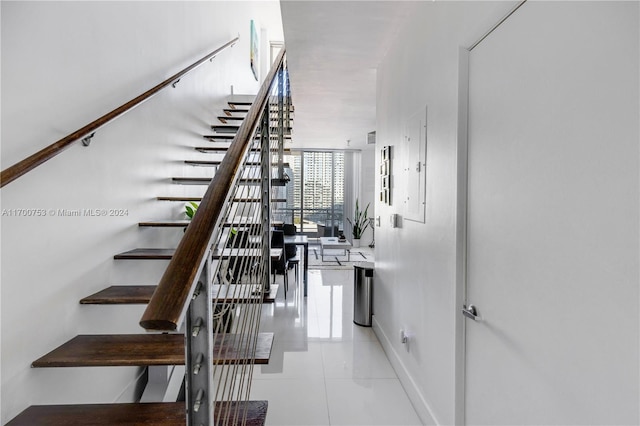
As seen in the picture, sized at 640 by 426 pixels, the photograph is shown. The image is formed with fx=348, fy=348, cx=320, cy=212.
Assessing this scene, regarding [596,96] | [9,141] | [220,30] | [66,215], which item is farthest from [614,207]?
[220,30]

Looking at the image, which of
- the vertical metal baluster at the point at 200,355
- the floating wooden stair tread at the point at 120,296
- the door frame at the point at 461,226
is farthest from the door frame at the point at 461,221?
the floating wooden stair tread at the point at 120,296

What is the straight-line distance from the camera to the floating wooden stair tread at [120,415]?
1.24 m

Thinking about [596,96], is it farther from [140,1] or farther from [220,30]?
[220,30]

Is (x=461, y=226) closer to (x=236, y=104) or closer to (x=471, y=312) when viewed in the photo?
(x=471, y=312)

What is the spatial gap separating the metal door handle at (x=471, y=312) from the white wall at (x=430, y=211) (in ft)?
0.23

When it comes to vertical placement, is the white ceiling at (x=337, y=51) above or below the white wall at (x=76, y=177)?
above

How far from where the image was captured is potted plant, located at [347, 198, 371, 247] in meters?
9.48

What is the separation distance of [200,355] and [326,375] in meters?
2.24

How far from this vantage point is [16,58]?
4.59 ft

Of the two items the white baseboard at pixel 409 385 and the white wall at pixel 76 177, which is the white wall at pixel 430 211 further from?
the white wall at pixel 76 177

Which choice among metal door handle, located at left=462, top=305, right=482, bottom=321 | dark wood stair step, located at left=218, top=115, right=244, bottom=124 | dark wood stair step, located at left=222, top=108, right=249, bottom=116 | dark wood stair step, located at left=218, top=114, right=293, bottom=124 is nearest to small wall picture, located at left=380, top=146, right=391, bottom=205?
metal door handle, located at left=462, top=305, right=482, bottom=321

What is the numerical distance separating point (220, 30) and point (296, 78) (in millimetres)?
1924

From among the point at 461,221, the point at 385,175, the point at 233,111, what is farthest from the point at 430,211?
the point at 233,111

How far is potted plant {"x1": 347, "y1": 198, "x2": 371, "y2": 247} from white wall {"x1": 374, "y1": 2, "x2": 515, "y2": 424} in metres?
6.55
